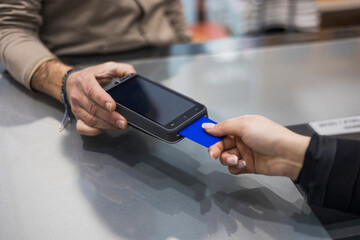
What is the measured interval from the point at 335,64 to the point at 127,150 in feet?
1.84

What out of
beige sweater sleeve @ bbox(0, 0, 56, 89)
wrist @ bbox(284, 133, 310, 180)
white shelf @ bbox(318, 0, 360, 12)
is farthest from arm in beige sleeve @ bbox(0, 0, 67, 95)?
white shelf @ bbox(318, 0, 360, 12)

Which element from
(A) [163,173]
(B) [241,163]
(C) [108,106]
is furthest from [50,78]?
(B) [241,163]

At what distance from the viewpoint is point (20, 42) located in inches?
31.4

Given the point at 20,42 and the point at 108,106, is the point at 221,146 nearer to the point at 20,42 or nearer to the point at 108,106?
the point at 108,106

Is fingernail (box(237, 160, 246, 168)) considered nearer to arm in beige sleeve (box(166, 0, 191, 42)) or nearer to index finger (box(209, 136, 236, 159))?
index finger (box(209, 136, 236, 159))

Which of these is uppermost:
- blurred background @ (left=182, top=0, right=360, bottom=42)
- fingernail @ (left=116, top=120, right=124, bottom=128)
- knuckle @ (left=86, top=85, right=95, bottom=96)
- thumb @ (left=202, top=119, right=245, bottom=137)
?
knuckle @ (left=86, top=85, right=95, bottom=96)

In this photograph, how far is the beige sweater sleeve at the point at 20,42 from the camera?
30.8 inches

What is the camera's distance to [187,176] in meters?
0.58

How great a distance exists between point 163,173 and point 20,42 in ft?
1.55

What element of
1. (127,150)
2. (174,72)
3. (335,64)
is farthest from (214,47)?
(127,150)

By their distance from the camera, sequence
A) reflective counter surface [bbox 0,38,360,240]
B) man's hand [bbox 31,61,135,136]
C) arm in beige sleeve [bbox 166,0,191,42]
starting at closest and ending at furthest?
reflective counter surface [bbox 0,38,360,240] → man's hand [bbox 31,61,135,136] → arm in beige sleeve [bbox 166,0,191,42]

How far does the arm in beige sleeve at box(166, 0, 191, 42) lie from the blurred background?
41cm

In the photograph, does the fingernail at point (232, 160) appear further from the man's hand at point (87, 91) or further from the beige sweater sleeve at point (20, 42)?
the beige sweater sleeve at point (20, 42)

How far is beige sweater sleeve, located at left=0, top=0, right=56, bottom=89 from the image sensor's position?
0.78m
